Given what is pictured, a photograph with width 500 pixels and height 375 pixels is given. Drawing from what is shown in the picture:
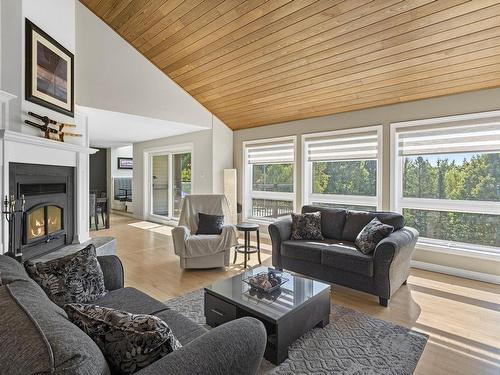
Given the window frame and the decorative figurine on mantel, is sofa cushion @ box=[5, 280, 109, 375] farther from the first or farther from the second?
the window frame

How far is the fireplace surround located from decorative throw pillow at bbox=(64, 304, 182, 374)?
260 centimetres

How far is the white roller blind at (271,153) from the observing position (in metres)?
5.53

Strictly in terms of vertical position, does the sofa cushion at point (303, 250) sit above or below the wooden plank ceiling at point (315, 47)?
below

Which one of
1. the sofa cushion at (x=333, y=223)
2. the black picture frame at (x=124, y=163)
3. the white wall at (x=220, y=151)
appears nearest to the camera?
the sofa cushion at (x=333, y=223)

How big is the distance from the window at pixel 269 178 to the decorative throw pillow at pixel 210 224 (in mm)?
1796

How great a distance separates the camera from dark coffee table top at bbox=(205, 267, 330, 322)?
204 centimetres

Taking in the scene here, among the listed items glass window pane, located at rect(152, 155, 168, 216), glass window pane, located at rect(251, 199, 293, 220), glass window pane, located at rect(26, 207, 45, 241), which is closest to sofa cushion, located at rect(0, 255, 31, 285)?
glass window pane, located at rect(26, 207, 45, 241)

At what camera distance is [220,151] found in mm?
6246

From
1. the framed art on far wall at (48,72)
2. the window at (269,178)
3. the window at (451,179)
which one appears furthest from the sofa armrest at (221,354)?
the window at (269,178)

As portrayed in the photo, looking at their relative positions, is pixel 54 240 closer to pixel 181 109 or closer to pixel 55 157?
pixel 55 157

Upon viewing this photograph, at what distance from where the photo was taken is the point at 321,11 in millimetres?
3002

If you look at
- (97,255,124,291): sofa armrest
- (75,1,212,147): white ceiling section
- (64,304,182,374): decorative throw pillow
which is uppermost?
(75,1,212,147): white ceiling section

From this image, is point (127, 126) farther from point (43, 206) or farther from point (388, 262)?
point (388, 262)

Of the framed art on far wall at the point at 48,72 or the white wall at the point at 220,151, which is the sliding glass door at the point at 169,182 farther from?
the framed art on far wall at the point at 48,72
